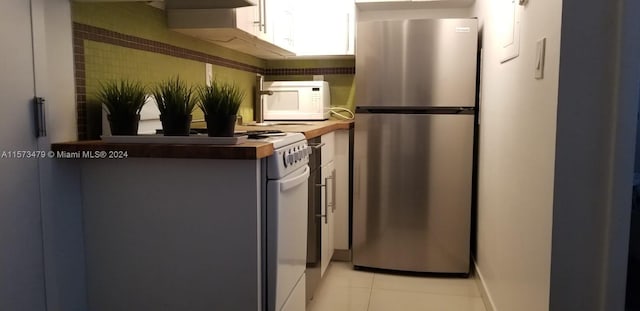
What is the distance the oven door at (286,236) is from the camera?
164 centimetres

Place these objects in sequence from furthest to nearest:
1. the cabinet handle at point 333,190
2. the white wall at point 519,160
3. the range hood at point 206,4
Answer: the cabinet handle at point 333,190 → the range hood at point 206,4 → the white wall at point 519,160

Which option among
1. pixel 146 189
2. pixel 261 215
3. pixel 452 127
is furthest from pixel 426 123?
pixel 146 189

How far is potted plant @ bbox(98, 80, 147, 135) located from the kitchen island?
→ 0.11 m

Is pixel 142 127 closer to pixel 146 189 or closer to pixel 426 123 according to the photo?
pixel 146 189

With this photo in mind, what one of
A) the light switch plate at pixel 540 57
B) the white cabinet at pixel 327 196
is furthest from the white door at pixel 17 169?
the light switch plate at pixel 540 57

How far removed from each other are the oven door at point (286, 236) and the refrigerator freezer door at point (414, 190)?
0.96 metres

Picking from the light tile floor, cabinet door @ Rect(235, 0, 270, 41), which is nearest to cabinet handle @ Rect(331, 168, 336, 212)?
the light tile floor

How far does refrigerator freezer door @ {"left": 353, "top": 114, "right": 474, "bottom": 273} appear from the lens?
2854 mm

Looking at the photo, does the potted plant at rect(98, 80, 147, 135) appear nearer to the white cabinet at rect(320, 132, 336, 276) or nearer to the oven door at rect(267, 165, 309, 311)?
the oven door at rect(267, 165, 309, 311)

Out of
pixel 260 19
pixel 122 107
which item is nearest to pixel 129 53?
A: pixel 122 107

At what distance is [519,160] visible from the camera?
5.97 ft

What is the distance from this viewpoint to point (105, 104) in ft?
5.47

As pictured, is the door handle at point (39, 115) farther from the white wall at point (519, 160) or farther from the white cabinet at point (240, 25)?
the white wall at point (519, 160)

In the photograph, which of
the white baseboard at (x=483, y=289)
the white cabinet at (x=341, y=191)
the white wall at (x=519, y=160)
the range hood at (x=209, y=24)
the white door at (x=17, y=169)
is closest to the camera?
the white door at (x=17, y=169)
